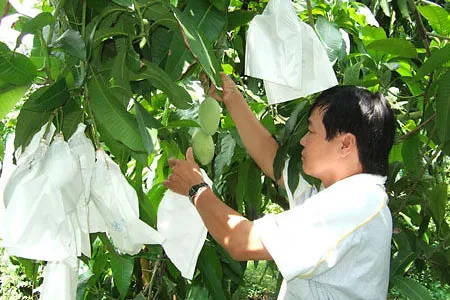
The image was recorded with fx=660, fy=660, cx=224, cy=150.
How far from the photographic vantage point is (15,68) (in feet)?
2.55

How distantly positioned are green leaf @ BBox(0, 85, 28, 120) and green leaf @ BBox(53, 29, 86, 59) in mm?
74

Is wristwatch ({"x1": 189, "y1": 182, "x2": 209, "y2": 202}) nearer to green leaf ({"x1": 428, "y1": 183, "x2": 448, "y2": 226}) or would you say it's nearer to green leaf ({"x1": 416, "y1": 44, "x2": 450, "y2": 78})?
green leaf ({"x1": 416, "y1": 44, "x2": 450, "y2": 78})

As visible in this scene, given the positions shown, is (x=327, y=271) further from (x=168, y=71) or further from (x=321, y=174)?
(x=168, y=71)

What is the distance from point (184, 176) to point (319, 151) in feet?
0.79

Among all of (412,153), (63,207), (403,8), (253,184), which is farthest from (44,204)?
(403,8)

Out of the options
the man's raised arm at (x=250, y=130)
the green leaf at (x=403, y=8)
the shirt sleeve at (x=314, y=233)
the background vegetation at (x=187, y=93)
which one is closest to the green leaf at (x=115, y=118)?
the background vegetation at (x=187, y=93)

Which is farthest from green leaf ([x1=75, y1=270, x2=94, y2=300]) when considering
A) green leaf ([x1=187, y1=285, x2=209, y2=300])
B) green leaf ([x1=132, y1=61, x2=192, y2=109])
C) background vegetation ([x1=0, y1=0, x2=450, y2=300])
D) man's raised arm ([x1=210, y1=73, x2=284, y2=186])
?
green leaf ([x1=132, y1=61, x2=192, y2=109])

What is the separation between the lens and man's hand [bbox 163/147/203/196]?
1.17 m

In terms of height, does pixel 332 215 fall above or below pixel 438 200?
above

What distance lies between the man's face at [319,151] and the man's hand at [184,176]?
0.20m

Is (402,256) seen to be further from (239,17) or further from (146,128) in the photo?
(146,128)

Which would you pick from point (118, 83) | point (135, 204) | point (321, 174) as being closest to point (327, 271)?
point (321, 174)

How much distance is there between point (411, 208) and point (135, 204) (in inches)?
42.6

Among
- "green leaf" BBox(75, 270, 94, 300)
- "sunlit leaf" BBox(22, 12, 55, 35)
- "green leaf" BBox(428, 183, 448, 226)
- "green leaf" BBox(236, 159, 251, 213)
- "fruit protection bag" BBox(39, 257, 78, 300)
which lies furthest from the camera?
"green leaf" BBox(75, 270, 94, 300)
